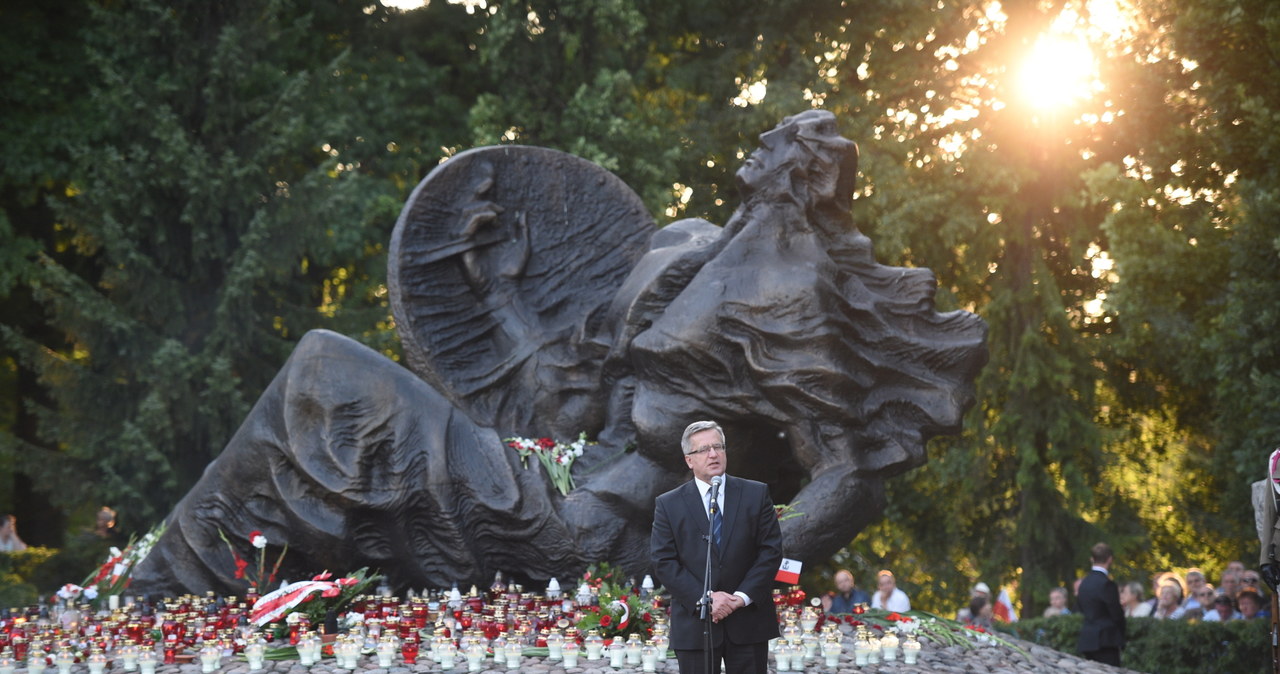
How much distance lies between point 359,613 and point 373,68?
1199 cm

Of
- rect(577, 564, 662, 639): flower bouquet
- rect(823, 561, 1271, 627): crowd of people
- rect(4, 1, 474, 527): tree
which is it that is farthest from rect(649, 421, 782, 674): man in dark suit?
rect(4, 1, 474, 527): tree

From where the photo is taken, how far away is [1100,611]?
9469 millimetres

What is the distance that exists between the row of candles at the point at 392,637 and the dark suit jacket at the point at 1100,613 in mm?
2185

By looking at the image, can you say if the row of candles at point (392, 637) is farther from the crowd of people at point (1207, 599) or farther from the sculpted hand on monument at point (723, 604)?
the crowd of people at point (1207, 599)

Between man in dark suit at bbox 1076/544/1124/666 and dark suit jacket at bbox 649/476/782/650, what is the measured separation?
5.00 metres

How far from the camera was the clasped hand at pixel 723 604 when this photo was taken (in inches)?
193

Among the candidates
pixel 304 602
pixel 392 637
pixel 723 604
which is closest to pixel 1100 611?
pixel 392 637

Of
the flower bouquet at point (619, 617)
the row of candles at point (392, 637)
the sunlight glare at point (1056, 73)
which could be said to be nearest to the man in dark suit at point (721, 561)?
the row of candles at point (392, 637)

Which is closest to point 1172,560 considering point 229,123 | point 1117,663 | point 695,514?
point 1117,663

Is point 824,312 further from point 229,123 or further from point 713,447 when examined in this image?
point 229,123

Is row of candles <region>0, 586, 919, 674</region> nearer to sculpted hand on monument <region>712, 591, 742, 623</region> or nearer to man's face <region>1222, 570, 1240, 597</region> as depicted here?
sculpted hand on monument <region>712, 591, 742, 623</region>

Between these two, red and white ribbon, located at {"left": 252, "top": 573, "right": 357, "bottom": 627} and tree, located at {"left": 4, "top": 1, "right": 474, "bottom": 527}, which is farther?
tree, located at {"left": 4, "top": 1, "right": 474, "bottom": 527}

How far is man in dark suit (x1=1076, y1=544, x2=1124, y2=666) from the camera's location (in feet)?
31.0

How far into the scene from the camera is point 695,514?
5.09m
